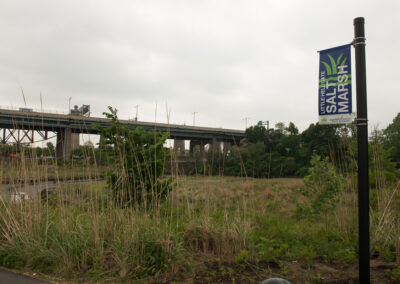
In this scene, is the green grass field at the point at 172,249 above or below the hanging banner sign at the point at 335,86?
below

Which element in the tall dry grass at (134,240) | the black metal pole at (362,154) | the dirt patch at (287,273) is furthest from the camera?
the tall dry grass at (134,240)

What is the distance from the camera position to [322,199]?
15.0 ft

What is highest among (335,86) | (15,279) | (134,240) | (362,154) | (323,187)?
(335,86)

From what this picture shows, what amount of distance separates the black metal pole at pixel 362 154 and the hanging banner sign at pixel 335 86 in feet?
0.39

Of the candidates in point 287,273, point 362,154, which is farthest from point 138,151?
point 362,154

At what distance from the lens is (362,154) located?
2.54 metres

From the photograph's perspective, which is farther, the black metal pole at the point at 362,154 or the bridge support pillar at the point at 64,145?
the bridge support pillar at the point at 64,145

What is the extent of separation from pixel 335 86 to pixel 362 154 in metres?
0.77

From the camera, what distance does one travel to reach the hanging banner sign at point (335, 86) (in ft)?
8.95

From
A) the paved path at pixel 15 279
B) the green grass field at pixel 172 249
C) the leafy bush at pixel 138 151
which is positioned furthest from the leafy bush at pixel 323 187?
the paved path at pixel 15 279

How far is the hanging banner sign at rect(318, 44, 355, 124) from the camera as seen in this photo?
8.95 feet

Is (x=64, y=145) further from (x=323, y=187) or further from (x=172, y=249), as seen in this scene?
(x=323, y=187)

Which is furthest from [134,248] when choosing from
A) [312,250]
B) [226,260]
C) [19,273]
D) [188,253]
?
[312,250]

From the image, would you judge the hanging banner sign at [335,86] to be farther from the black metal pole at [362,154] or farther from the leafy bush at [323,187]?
the leafy bush at [323,187]
